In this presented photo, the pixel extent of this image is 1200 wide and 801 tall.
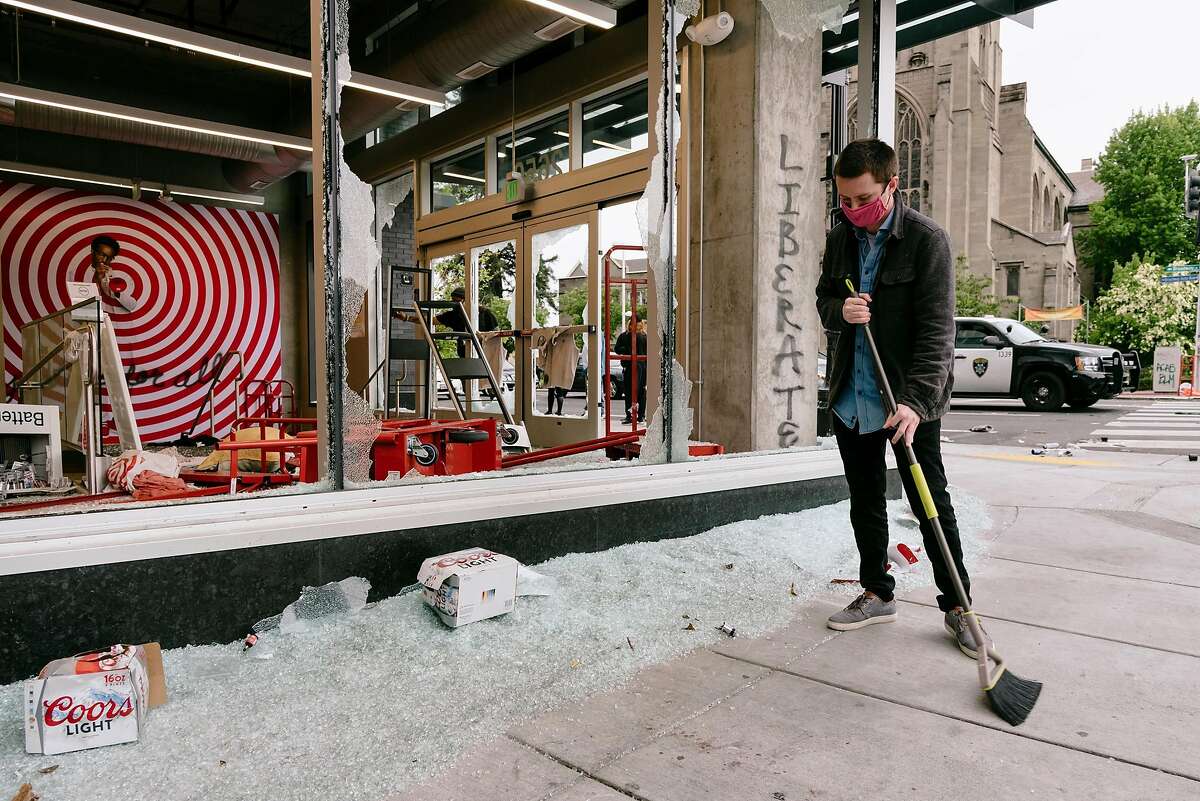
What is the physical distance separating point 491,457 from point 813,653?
7.92 feet

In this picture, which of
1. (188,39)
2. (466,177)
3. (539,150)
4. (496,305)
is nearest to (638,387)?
(496,305)

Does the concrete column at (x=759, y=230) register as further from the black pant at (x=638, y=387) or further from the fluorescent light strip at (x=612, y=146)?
the fluorescent light strip at (x=612, y=146)

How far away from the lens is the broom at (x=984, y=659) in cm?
211

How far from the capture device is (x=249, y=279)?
11914mm

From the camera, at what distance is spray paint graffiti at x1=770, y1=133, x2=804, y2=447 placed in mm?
4840

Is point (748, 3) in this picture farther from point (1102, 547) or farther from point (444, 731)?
point (444, 731)

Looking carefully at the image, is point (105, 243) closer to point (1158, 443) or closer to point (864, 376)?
point (864, 376)

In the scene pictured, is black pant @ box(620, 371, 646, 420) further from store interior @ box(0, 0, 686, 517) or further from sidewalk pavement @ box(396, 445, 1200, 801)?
sidewalk pavement @ box(396, 445, 1200, 801)

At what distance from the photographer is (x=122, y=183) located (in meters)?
10.3

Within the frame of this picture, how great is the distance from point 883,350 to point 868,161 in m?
0.69

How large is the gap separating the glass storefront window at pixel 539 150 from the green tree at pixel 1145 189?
44.3 m

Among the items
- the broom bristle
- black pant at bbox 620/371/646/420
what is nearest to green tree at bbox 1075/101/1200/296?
black pant at bbox 620/371/646/420

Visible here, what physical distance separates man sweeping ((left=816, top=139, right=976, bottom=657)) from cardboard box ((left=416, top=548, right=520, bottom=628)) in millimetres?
1286

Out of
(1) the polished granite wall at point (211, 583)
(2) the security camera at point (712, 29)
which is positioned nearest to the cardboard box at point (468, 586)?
(1) the polished granite wall at point (211, 583)
